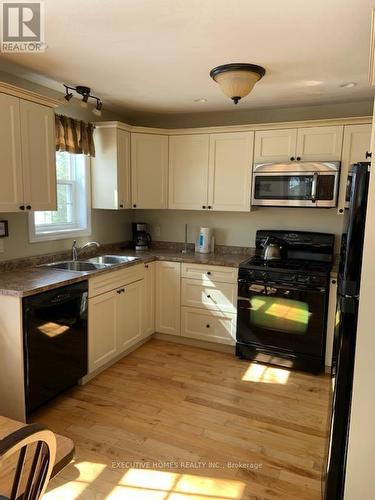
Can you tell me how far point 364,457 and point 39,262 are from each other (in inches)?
106

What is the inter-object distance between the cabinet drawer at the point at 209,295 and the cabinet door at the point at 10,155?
1.76 meters

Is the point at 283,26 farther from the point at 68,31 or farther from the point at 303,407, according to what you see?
the point at 303,407

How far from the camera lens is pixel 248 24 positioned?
A: 1917 mm

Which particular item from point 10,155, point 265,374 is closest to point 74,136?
point 10,155

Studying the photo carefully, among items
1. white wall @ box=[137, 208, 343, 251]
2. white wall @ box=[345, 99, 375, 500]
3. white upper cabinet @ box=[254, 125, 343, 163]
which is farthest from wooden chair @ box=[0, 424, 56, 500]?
white wall @ box=[137, 208, 343, 251]

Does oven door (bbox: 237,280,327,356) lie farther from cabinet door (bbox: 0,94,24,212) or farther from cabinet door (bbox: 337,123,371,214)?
cabinet door (bbox: 0,94,24,212)

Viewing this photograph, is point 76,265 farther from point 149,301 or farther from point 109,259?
point 149,301

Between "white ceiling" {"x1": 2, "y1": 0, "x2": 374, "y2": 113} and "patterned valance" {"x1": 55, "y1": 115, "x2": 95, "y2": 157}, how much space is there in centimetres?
33

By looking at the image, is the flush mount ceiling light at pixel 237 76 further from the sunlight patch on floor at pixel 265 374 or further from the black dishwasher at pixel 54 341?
the sunlight patch on floor at pixel 265 374

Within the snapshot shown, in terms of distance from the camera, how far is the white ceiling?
1764 mm

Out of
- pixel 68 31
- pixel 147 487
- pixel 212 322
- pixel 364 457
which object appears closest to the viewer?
pixel 364 457

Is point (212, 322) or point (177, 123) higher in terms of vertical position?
point (177, 123)

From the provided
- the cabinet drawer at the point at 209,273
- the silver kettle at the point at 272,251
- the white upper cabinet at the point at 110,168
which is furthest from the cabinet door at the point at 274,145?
the white upper cabinet at the point at 110,168

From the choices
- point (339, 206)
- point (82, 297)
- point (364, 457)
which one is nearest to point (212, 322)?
point (82, 297)
